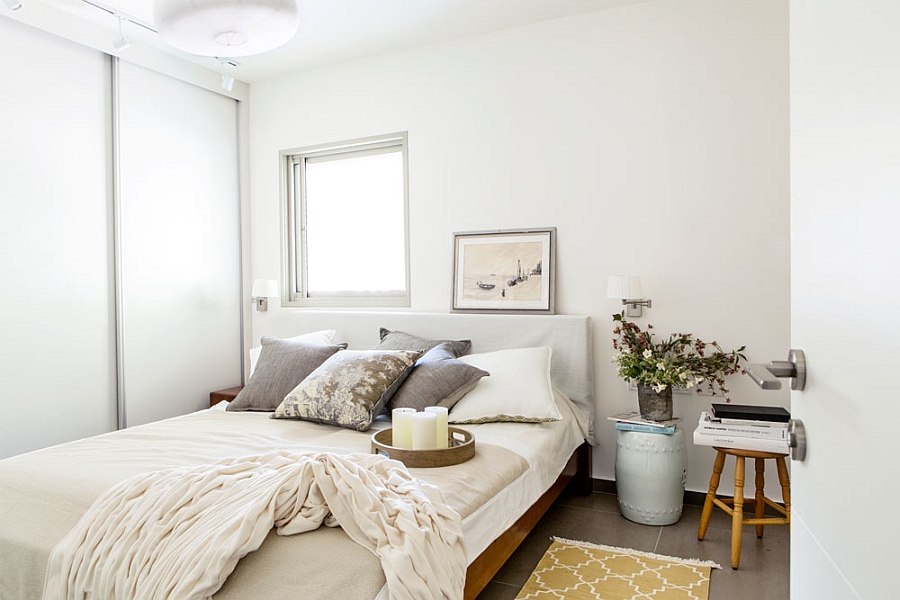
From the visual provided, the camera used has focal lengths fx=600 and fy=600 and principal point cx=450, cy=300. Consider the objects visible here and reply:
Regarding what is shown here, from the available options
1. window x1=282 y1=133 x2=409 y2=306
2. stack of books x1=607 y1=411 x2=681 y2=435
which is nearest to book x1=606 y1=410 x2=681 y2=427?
stack of books x1=607 y1=411 x2=681 y2=435

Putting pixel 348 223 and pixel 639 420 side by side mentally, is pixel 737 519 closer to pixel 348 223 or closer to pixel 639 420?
pixel 639 420

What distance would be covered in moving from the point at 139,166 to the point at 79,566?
2883mm

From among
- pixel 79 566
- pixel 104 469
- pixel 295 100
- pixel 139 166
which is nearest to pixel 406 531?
pixel 79 566

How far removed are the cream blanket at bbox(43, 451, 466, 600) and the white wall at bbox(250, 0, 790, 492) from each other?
6.52ft

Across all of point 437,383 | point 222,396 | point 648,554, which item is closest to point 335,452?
point 437,383

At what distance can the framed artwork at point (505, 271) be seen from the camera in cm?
349

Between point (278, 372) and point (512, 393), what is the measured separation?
4.09ft

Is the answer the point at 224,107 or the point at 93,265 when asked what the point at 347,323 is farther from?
the point at 224,107

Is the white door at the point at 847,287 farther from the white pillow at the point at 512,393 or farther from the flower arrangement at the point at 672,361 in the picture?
the flower arrangement at the point at 672,361

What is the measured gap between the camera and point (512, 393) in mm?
2887

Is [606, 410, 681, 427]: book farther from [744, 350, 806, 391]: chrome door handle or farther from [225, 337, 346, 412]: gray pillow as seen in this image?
[744, 350, 806, 391]: chrome door handle

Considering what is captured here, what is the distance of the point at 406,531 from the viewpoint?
1492mm

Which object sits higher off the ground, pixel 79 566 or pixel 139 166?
pixel 139 166

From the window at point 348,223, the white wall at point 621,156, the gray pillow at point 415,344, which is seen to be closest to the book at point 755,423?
the white wall at point 621,156
